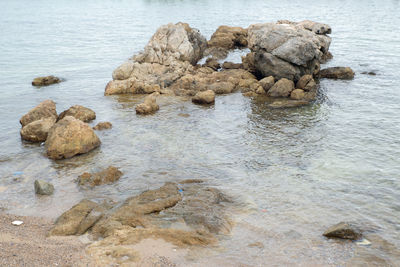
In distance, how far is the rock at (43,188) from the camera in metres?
15.1

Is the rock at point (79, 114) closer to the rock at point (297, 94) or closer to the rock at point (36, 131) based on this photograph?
the rock at point (36, 131)

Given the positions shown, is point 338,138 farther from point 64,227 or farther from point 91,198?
point 64,227

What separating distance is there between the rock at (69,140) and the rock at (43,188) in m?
3.36

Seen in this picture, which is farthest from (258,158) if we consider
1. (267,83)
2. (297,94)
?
(267,83)

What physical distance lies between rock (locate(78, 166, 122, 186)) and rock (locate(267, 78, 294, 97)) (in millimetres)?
16040

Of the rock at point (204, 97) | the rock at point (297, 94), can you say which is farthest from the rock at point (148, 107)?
the rock at point (297, 94)

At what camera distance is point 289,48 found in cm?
2980

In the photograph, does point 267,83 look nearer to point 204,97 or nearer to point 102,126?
point 204,97

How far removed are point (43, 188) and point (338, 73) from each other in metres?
27.2

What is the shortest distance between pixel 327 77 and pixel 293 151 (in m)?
16.8

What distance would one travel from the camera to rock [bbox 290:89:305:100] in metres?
27.8

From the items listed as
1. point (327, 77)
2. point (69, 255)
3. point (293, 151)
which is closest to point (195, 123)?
point (293, 151)

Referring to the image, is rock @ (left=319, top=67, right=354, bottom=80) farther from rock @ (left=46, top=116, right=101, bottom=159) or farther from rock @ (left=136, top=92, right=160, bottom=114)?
rock @ (left=46, top=116, right=101, bottom=159)

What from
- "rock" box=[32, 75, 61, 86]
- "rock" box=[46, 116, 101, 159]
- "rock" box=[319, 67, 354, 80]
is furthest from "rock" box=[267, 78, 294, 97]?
"rock" box=[32, 75, 61, 86]
